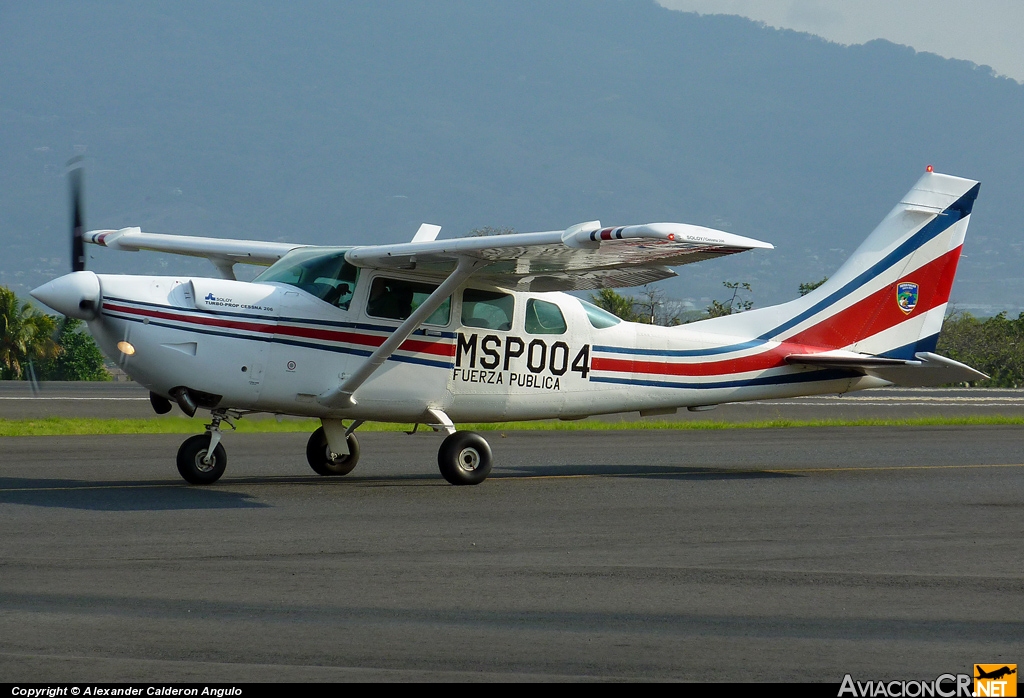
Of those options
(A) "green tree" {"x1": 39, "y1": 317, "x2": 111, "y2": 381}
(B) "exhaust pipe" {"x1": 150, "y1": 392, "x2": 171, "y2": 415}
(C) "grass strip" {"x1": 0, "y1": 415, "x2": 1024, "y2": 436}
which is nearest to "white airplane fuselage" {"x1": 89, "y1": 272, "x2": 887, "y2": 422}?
(B) "exhaust pipe" {"x1": 150, "y1": 392, "x2": 171, "y2": 415}

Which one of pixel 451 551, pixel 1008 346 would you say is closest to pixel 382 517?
pixel 451 551

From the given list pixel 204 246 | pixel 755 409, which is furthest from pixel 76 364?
pixel 204 246

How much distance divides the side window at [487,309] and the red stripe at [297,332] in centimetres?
41

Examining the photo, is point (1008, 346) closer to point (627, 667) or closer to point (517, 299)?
point (517, 299)

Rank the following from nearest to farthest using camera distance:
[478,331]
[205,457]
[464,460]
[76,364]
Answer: [205,457]
[464,460]
[478,331]
[76,364]

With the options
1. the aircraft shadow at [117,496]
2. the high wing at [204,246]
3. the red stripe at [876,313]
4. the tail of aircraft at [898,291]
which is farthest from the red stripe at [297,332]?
the red stripe at [876,313]

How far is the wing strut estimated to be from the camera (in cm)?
1159

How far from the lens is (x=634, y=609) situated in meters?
6.36

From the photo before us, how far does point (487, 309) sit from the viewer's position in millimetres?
12789

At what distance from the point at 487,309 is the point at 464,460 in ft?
5.80

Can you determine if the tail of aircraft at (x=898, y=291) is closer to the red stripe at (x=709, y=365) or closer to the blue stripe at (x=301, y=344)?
the red stripe at (x=709, y=365)

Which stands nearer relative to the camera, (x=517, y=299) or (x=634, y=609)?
(x=634, y=609)

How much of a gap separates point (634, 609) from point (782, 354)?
868 centimetres

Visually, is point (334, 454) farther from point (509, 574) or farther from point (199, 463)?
point (509, 574)
